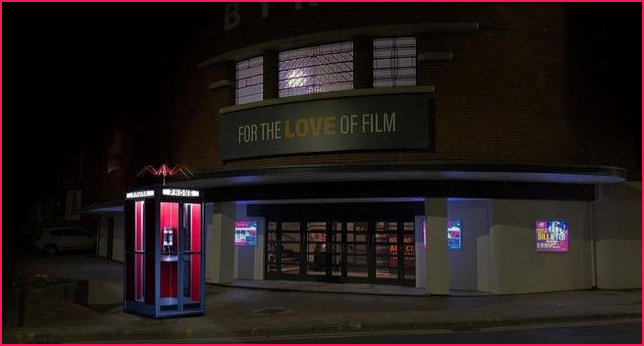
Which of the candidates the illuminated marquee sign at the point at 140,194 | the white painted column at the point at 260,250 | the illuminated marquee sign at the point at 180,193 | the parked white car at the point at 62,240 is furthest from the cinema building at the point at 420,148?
the parked white car at the point at 62,240

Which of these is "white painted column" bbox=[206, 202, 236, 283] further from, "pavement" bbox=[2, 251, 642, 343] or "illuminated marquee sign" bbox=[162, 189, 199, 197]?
"illuminated marquee sign" bbox=[162, 189, 199, 197]

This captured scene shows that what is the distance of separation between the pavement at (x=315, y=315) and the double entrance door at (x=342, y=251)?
4.80 ft

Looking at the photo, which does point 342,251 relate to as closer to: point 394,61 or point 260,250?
point 260,250

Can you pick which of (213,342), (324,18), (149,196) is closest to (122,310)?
(149,196)

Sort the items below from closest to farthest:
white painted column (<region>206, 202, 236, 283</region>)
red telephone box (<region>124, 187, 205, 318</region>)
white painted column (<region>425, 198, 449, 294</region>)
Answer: red telephone box (<region>124, 187, 205, 318</region>)
white painted column (<region>425, 198, 449, 294</region>)
white painted column (<region>206, 202, 236, 283</region>)

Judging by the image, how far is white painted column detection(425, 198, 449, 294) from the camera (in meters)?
16.1

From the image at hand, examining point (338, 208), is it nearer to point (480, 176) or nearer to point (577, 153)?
point (480, 176)

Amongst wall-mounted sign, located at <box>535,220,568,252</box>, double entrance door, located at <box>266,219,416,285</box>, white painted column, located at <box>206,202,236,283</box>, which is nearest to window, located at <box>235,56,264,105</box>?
white painted column, located at <box>206,202,236,283</box>

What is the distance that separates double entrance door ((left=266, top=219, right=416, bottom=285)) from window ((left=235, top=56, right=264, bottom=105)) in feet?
13.0

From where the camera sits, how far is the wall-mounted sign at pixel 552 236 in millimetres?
17000

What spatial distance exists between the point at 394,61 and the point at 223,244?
7.21 metres

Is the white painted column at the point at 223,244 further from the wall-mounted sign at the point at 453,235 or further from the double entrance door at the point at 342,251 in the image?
the wall-mounted sign at the point at 453,235

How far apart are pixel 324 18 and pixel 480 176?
18.6 feet

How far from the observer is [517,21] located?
16.2 metres
